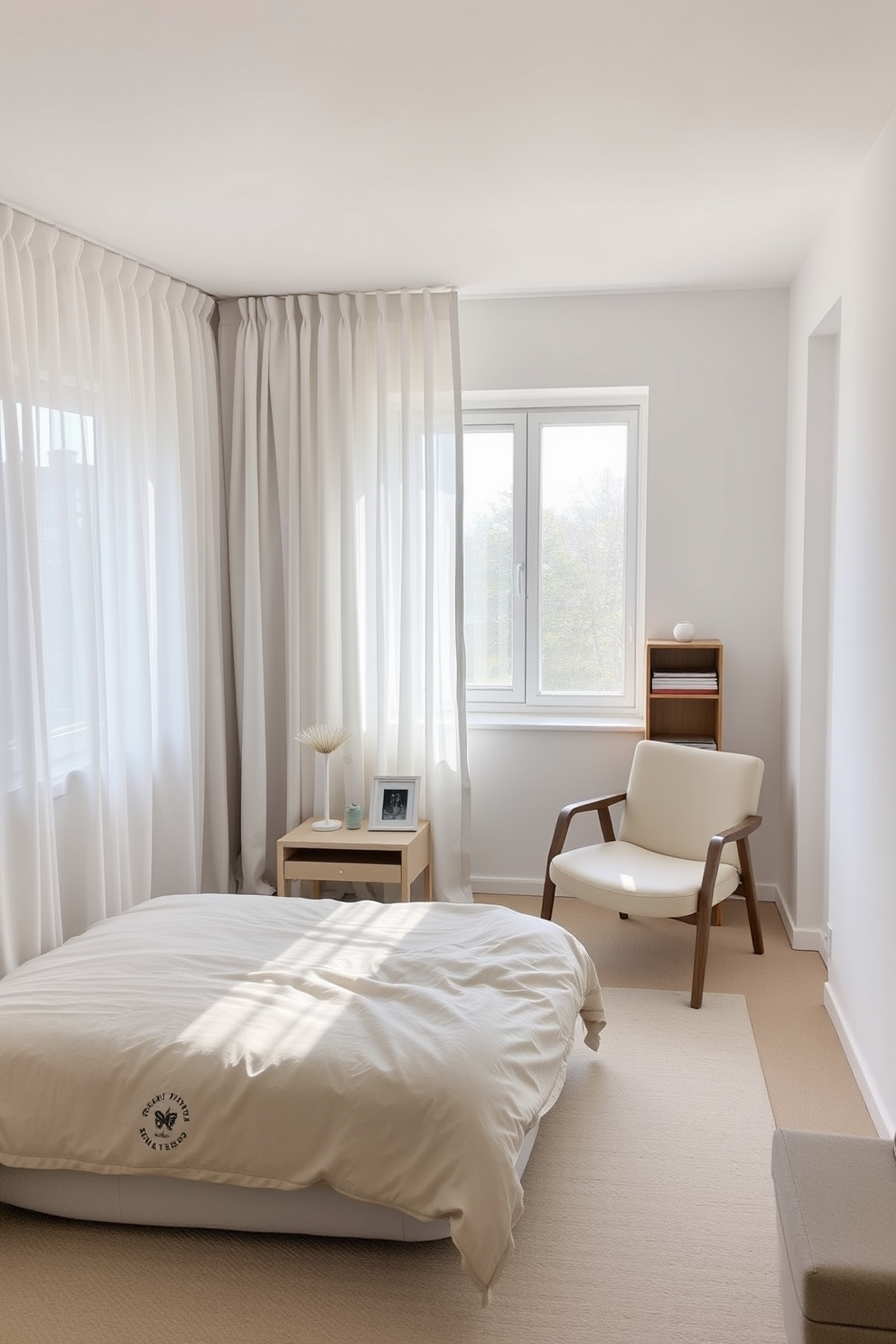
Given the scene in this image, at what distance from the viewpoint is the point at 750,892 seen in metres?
4.27

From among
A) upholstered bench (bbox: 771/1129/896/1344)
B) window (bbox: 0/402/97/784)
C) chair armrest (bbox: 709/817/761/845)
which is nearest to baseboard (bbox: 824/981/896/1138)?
chair armrest (bbox: 709/817/761/845)

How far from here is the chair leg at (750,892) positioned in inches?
167

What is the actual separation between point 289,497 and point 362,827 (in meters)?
1.47

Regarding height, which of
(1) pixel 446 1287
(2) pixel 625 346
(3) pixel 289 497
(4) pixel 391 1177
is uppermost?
(2) pixel 625 346

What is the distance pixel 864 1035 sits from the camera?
322cm

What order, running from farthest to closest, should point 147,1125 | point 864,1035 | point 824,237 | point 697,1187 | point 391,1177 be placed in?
point 824,237 → point 864,1035 → point 697,1187 → point 147,1125 → point 391,1177

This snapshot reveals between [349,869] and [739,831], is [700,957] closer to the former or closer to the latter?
[739,831]

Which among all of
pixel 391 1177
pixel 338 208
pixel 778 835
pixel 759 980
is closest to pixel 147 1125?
pixel 391 1177

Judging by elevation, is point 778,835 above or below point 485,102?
below

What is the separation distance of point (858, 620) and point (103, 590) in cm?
257

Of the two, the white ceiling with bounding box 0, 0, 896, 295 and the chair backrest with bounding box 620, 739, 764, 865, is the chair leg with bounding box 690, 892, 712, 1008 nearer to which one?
the chair backrest with bounding box 620, 739, 764, 865

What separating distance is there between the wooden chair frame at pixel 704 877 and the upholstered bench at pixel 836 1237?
1.71 m

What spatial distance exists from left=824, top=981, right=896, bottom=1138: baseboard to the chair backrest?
0.77 meters

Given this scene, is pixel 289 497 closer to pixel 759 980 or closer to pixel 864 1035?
pixel 759 980
